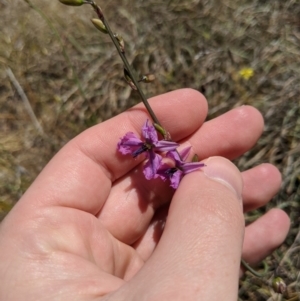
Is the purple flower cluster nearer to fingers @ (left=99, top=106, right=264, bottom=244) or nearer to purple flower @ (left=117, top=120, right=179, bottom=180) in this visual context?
purple flower @ (left=117, top=120, right=179, bottom=180)

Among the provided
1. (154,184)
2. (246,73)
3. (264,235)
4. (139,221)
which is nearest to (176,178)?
(154,184)

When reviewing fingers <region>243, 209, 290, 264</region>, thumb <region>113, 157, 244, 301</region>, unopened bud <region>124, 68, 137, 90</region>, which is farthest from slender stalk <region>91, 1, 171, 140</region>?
fingers <region>243, 209, 290, 264</region>

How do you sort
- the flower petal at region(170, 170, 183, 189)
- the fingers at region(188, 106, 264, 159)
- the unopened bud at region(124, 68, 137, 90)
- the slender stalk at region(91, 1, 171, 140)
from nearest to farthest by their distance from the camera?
the slender stalk at region(91, 1, 171, 140), the unopened bud at region(124, 68, 137, 90), the flower petal at region(170, 170, 183, 189), the fingers at region(188, 106, 264, 159)

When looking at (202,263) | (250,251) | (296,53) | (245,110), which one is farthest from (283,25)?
(202,263)

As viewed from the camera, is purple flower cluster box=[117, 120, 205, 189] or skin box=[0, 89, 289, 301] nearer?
skin box=[0, 89, 289, 301]

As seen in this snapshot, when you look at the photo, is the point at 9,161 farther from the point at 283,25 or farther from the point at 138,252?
the point at 283,25

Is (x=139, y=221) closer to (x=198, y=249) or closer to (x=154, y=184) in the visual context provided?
(x=154, y=184)
